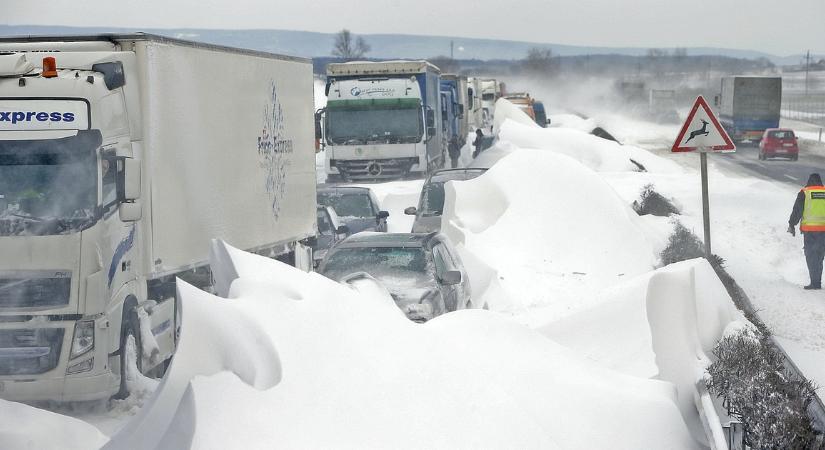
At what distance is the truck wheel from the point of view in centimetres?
1023

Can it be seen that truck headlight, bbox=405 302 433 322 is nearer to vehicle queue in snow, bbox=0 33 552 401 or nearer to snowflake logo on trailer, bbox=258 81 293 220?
vehicle queue in snow, bbox=0 33 552 401

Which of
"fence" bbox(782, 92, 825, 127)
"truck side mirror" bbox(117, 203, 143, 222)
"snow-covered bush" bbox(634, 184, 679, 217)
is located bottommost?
"fence" bbox(782, 92, 825, 127)

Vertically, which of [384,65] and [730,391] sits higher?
[384,65]

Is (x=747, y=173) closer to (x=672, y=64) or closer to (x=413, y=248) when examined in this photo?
(x=413, y=248)

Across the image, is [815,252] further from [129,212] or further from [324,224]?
[129,212]

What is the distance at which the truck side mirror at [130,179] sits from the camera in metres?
10.0

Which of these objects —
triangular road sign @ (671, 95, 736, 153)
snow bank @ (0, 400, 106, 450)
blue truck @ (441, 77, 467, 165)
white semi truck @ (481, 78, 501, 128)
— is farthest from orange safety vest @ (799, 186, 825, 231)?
white semi truck @ (481, 78, 501, 128)

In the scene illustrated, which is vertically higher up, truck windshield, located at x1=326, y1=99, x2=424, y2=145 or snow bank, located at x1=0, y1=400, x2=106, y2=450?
truck windshield, located at x1=326, y1=99, x2=424, y2=145

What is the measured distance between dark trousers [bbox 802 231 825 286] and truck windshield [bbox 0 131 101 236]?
1185 centimetres

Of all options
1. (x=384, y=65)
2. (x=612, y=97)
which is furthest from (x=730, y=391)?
(x=612, y=97)

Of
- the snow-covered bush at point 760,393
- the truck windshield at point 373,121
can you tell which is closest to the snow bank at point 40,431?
the snow-covered bush at point 760,393

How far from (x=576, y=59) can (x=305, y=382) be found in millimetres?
173635

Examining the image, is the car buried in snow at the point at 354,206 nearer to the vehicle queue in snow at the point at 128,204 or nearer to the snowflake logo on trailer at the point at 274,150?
the snowflake logo on trailer at the point at 274,150

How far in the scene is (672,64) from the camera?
16450cm
